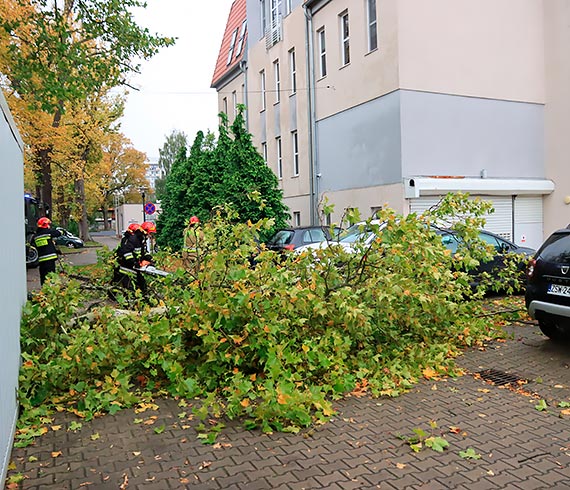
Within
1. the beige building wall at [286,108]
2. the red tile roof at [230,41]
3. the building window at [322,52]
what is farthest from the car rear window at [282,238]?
the red tile roof at [230,41]

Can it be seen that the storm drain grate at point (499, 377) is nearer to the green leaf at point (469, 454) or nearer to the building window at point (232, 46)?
the green leaf at point (469, 454)

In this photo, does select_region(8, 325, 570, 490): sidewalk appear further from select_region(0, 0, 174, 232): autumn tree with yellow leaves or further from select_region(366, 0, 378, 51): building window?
select_region(366, 0, 378, 51): building window

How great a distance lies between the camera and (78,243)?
3950 cm

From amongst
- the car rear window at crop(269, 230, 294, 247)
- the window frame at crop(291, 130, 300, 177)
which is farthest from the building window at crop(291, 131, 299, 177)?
the car rear window at crop(269, 230, 294, 247)

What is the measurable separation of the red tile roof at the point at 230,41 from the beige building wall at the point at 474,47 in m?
13.7

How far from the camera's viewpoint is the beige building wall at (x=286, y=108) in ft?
72.5

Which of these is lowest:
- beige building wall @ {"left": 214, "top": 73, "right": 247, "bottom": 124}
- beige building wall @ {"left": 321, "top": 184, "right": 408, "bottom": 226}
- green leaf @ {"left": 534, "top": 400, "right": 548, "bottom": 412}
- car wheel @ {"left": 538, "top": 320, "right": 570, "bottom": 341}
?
green leaf @ {"left": 534, "top": 400, "right": 548, "bottom": 412}

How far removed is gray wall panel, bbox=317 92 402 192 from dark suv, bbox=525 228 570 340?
A: 985 centimetres

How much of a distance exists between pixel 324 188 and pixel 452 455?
17378mm

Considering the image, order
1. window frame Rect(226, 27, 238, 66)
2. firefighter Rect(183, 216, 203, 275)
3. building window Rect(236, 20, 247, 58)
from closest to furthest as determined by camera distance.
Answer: firefighter Rect(183, 216, 203, 275) < building window Rect(236, 20, 247, 58) < window frame Rect(226, 27, 238, 66)

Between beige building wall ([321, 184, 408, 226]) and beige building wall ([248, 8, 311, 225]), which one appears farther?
beige building wall ([248, 8, 311, 225])

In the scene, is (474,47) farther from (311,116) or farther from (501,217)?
(311,116)

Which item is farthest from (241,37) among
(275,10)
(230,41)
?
(275,10)

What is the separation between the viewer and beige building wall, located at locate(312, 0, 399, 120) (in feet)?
54.1
